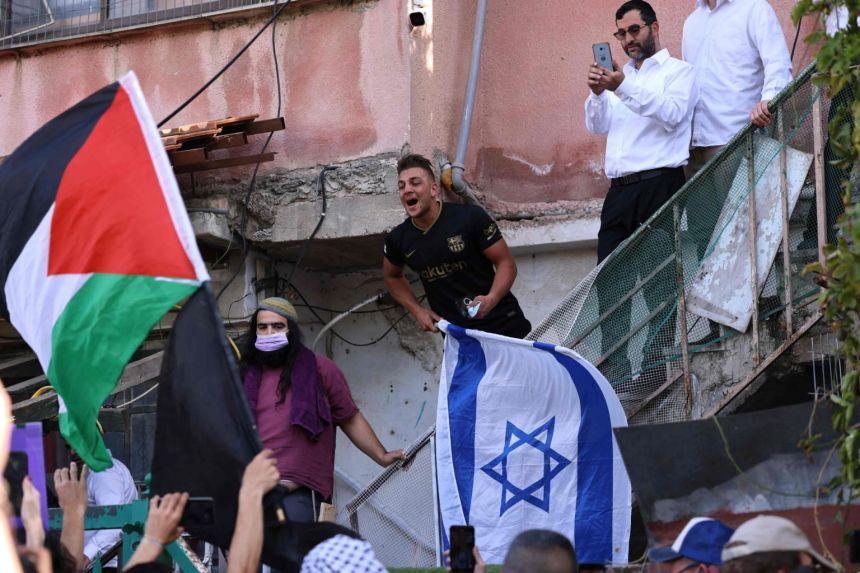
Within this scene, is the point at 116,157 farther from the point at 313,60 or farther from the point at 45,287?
the point at 313,60

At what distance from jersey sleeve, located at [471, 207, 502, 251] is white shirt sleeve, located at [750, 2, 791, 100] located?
1.70 m

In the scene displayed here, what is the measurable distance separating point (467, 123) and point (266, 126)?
141 cm

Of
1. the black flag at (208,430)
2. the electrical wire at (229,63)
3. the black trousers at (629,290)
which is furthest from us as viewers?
the electrical wire at (229,63)

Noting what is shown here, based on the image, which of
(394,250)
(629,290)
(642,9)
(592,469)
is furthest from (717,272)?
(394,250)

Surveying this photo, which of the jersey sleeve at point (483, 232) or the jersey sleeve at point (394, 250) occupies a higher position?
the jersey sleeve at point (483, 232)

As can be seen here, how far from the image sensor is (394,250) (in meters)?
8.07

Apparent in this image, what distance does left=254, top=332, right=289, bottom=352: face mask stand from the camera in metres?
7.33

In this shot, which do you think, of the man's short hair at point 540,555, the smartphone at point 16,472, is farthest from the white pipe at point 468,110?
the man's short hair at point 540,555

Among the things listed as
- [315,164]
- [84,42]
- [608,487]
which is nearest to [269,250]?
[315,164]

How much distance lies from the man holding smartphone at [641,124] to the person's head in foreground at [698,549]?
327 cm

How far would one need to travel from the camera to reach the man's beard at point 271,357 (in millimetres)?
7348

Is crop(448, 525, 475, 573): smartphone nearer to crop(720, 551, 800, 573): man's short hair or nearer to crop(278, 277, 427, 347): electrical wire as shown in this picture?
crop(720, 551, 800, 573): man's short hair

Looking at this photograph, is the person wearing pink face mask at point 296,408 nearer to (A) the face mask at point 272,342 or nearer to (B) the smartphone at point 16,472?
(A) the face mask at point 272,342

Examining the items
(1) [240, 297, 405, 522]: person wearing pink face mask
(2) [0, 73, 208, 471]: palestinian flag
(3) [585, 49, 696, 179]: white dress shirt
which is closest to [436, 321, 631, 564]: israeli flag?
(1) [240, 297, 405, 522]: person wearing pink face mask
